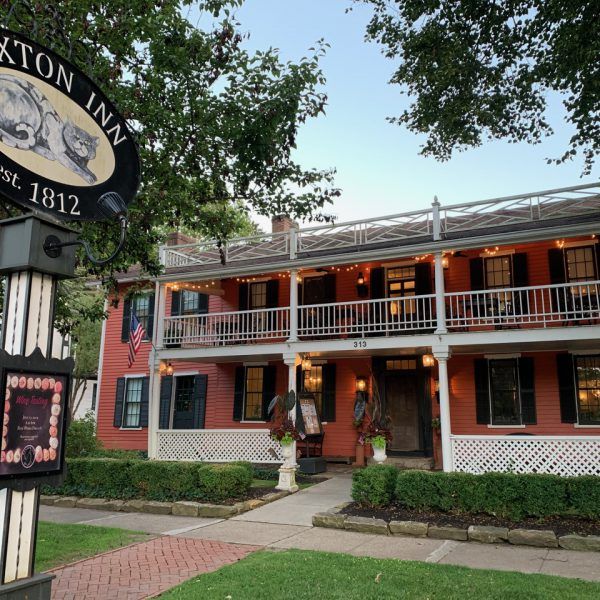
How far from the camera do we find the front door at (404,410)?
49.6ft

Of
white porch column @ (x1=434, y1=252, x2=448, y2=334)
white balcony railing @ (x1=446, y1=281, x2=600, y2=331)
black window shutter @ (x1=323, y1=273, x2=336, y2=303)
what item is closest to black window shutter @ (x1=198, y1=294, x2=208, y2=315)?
black window shutter @ (x1=323, y1=273, x2=336, y2=303)

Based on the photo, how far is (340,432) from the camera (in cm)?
1606

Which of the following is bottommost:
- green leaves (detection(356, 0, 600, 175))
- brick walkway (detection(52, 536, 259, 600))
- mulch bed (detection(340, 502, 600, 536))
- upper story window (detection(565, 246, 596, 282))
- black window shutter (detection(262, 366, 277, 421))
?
brick walkway (detection(52, 536, 259, 600))

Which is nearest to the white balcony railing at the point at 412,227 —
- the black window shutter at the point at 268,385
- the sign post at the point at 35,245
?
the black window shutter at the point at 268,385

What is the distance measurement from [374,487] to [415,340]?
4.55 metres

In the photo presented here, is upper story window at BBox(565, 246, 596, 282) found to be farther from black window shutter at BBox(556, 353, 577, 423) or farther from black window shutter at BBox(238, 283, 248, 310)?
black window shutter at BBox(238, 283, 248, 310)

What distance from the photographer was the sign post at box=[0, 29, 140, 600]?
12.4ft

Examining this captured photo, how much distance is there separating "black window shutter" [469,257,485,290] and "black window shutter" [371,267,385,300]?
2.45 m

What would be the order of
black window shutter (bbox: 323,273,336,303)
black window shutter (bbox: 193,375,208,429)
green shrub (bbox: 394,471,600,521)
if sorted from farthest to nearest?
black window shutter (bbox: 193,375,208,429), black window shutter (bbox: 323,273,336,303), green shrub (bbox: 394,471,600,521)

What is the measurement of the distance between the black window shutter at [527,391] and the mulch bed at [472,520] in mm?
5869

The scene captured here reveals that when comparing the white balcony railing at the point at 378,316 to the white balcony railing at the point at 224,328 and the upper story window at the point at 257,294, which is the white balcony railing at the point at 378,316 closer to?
the white balcony railing at the point at 224,328

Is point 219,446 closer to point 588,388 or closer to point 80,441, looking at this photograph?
point 80,441

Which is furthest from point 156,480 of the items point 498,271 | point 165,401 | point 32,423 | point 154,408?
point 498,271

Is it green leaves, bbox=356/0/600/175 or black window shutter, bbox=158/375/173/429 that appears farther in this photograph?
black window shutter, bbox=158/375/173/429
